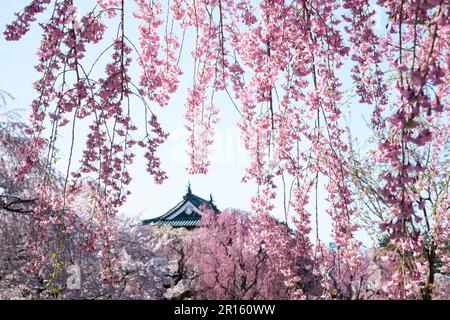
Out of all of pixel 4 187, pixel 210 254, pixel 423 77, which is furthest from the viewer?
pixel 210 254

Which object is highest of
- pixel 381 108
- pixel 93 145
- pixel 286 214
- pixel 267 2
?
pixel 267 2

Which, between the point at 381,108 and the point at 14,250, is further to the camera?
the point at 14,250

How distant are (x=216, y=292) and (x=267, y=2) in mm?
11040

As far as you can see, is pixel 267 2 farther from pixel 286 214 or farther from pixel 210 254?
pixel 210 254

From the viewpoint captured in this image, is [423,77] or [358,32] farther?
[358,32]
